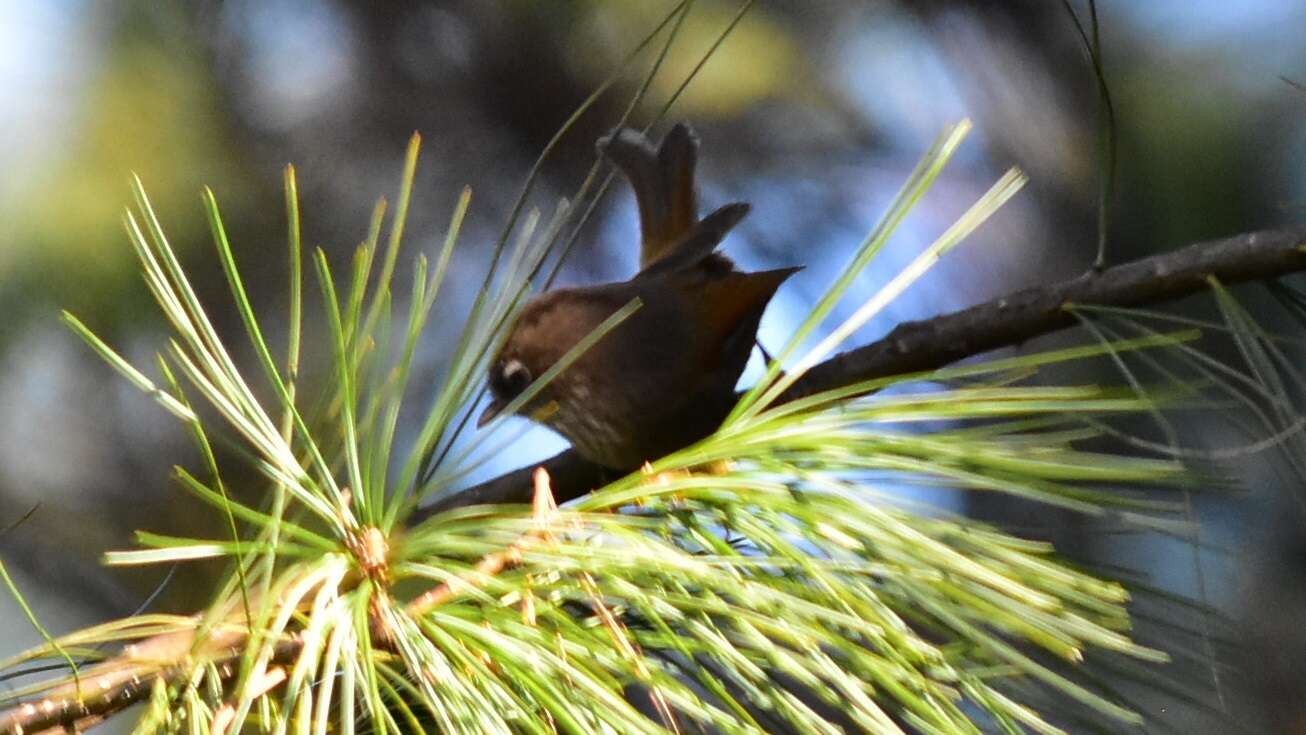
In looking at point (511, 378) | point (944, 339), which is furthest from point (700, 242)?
point (944, 339)

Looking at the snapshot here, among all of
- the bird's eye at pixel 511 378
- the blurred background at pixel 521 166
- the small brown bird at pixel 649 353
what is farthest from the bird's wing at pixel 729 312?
the blurred background at pixel 521 166

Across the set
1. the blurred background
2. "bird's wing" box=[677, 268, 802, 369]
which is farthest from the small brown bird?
the blurred background

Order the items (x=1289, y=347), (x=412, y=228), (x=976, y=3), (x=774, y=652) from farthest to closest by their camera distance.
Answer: (x=976, y=3)
(x=412, y=228)
(x=1289, y=347)
(x=774, y=652)

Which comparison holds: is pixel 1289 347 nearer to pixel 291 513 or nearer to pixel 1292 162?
pixel 1292 162

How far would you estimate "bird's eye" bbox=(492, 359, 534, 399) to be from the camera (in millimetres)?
1978

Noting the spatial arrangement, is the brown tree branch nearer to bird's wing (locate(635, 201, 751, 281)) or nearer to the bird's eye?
the bird's eye

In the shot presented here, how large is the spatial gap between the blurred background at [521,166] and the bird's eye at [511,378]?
569 mm

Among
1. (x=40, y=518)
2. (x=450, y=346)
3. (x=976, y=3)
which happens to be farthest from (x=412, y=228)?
(x=976, y=3)

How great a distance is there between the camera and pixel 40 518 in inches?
100.0

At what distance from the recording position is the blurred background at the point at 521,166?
2426 mm

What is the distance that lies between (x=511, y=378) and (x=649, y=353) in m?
0.21

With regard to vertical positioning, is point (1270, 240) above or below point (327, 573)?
above

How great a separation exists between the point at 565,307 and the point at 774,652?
129cm

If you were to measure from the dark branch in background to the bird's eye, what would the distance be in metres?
0.64
